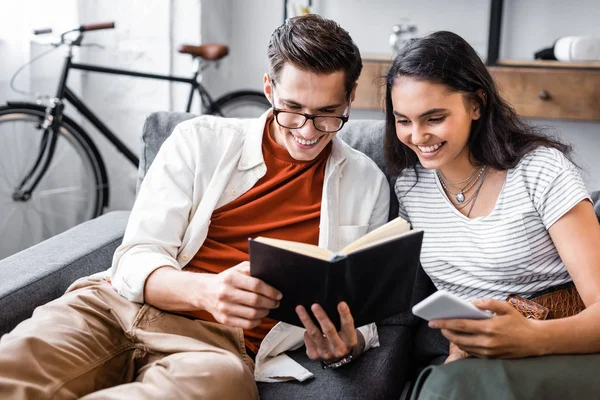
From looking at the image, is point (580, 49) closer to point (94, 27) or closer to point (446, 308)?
point (94, 27)

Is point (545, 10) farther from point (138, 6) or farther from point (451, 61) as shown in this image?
point (451, 61)

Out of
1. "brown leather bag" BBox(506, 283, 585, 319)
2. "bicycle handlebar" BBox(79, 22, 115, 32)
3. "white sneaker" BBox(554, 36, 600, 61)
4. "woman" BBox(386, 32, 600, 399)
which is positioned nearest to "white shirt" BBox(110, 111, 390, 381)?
"woman" BBox(386, 32, 600, 399)

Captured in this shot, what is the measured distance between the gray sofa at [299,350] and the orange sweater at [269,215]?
0.64 ft

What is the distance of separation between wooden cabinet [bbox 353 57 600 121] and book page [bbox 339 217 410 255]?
179 cm

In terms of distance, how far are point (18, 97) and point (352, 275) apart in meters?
2.13

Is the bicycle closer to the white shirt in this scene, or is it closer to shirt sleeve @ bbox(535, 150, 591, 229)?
the white shirt

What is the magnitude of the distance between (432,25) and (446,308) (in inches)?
107

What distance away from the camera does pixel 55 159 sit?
10.1 ft

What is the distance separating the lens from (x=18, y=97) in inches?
114

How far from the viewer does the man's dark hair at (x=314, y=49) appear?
58.7 inches

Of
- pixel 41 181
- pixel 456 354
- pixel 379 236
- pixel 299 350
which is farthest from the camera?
pixel 41 181

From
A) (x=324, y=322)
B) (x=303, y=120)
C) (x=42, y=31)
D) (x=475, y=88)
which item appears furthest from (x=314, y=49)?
(x=42, y=31)

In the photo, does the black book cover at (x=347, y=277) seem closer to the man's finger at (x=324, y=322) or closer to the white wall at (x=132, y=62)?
the man's finger at (x=324, y=322)

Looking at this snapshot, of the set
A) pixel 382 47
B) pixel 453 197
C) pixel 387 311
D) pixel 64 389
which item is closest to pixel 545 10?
pixel 382 47
